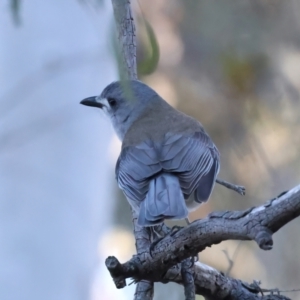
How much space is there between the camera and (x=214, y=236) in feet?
5.12

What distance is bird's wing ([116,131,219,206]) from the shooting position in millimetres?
2088

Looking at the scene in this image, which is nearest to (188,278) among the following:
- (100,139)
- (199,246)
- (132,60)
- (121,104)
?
(199,246)

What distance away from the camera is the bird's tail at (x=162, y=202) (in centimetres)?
185

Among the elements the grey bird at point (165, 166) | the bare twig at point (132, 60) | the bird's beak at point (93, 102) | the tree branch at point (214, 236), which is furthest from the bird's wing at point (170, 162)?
the bird's beak at point (93, 102)

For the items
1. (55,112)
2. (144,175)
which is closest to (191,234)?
(144,175)

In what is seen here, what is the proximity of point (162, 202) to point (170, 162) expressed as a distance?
10.1 inches

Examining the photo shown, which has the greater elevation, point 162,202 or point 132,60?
point 132,60

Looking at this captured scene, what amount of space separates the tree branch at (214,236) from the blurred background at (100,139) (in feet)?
7.01

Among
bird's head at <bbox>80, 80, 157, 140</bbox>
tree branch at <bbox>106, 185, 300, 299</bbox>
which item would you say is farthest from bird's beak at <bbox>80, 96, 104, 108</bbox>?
tree branch at <bbox>106, 185, 300, 299</bbox>

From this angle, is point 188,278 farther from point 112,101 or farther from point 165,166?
point 112,101

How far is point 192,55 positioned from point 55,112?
1.23 m

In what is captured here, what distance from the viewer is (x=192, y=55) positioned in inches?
188

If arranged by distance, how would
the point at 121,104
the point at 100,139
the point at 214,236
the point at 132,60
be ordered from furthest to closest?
the point at 100,139, the point at 121,104, the point at 132,60, the point at 214,236

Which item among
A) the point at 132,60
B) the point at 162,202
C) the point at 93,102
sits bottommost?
the point at 162,202
